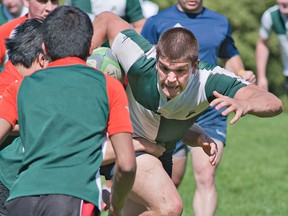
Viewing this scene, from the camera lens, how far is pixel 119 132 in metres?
4.15

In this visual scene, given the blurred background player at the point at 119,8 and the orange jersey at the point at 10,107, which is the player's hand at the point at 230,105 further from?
the blurred background player at the point at 119,8

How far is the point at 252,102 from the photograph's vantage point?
17.0 ft

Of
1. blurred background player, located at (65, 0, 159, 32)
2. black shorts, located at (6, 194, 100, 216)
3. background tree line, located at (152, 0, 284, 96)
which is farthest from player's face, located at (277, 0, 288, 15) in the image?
background tree line, located at (152, 0, 284, 96)

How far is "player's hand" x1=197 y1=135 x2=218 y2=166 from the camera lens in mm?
5727

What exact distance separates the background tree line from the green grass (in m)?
4.85

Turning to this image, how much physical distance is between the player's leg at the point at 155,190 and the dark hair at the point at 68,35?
151 centimetres

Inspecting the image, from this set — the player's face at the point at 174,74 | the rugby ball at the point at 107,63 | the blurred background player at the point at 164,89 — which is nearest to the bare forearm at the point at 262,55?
the blurred background player at the point at 164,89

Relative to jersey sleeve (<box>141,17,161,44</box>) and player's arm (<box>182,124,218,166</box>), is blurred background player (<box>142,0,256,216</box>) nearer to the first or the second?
jersey sleeve (<box>141,17,161,44</box>)

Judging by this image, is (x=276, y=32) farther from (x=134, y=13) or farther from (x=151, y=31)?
(x=151, y=31)

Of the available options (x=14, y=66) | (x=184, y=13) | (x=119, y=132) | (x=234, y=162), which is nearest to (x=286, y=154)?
(x=234, y=162)

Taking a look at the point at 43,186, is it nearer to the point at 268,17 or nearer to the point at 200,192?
the point at 200,192

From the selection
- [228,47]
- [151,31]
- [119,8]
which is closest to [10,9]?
[119,8]

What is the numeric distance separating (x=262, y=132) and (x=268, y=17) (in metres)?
6.06

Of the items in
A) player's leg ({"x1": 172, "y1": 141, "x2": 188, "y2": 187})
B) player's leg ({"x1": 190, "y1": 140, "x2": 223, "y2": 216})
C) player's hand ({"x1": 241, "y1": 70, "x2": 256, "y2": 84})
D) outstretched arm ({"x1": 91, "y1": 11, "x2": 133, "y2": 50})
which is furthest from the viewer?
player's leg ({"x1": 172, "y1": 141, "x2": 188, "y2": 187})
